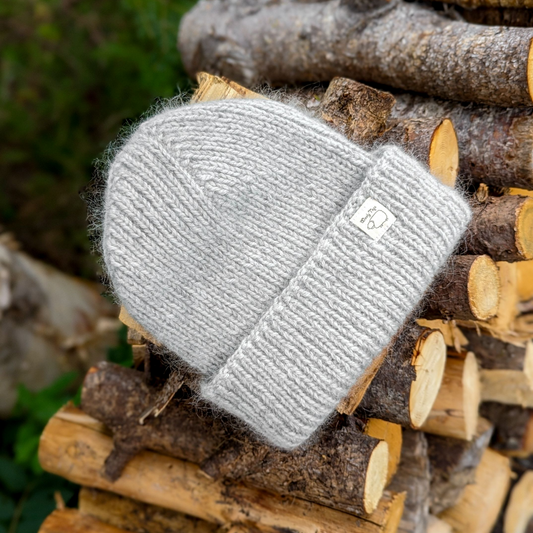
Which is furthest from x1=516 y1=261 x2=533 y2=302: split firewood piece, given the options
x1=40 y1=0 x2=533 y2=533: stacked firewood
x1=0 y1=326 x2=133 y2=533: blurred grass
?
x1=0 y1=326 x2=133 y2=533: blurred grass

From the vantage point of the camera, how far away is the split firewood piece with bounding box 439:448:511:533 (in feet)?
6.36

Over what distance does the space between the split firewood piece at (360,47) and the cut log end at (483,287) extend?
1.52 feet

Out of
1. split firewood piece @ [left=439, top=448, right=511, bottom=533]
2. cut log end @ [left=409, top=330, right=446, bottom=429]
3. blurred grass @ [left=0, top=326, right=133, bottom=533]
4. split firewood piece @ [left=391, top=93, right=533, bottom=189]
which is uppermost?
split firewood piece @ [left=391, top=93, right=533, bottom=189]

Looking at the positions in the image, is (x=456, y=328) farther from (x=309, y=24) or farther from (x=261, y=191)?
(x=309, y=24)

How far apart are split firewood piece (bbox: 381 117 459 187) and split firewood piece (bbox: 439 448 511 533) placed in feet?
4.02

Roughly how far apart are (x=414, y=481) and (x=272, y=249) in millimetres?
953

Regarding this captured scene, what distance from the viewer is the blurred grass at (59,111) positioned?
3.49 m

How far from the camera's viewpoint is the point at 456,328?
1718mm

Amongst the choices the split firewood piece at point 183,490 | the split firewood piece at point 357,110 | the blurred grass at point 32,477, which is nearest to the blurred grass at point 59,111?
the blurred grass at point 32,477

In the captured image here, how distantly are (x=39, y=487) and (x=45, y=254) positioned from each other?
1779 mm

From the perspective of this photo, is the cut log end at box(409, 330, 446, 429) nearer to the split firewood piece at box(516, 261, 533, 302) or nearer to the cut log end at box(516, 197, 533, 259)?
the cut log end at box(516, 197, 533, 259)

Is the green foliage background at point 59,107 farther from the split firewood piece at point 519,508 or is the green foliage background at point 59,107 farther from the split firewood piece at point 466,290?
the split firewood piece at point 519,508

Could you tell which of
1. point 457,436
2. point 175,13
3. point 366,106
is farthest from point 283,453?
point 175,13

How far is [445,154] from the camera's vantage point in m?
1.37
